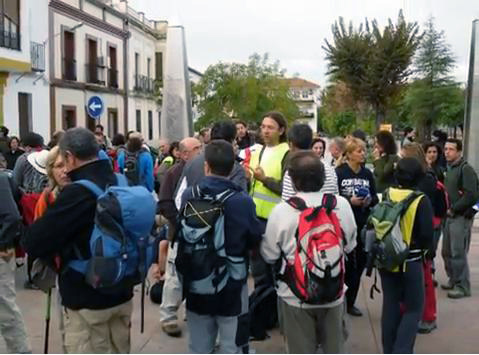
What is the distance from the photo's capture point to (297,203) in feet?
12.0

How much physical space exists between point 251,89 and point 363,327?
24.6m

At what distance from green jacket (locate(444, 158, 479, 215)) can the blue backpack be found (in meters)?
4.03

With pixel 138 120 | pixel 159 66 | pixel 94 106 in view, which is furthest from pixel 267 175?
pixel 159 66

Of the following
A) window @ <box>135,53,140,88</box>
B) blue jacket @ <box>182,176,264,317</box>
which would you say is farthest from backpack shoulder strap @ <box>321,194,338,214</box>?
window @ <box>135,53,140,88</box>

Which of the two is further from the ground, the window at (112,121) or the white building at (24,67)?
the white building at (24,67)

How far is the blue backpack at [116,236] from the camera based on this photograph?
3178 mm

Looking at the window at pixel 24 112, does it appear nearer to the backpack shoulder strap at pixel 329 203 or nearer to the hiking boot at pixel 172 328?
the hiking boot at pixel 172 328

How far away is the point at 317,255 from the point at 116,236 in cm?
111

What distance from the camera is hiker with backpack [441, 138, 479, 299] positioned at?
250 inches

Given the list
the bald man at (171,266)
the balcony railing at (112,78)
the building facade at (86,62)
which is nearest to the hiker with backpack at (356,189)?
the bald man at (171,266)

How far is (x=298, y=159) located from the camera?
12.2 ft

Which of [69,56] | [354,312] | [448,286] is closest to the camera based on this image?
[354,312]

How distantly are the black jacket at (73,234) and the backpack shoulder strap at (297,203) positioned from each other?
39.6 inches

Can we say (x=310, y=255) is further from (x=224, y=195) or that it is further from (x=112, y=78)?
(x=112, y=78)
